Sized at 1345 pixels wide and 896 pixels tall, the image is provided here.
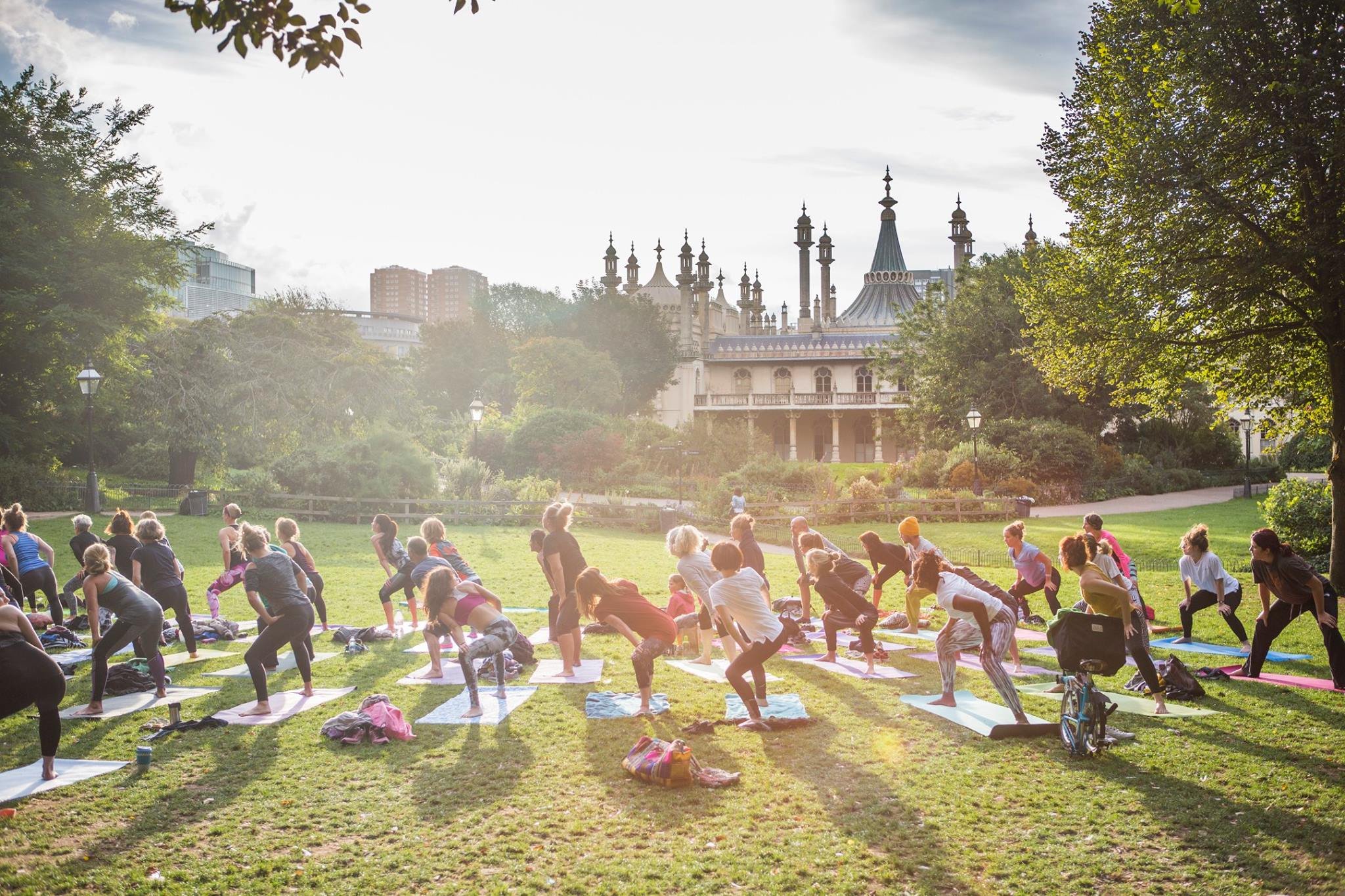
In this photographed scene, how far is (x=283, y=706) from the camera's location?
932 centimetres

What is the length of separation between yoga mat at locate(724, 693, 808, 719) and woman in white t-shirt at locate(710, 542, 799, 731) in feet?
1.11

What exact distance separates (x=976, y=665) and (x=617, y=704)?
13.7ft

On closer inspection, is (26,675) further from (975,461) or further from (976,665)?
(975,461)

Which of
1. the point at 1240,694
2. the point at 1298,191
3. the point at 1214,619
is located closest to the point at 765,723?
the point at 1240,694

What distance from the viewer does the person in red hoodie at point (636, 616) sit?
342 inches

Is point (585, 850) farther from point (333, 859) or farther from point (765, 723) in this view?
point (765, 723)

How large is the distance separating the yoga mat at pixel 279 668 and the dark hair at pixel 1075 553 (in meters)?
7.67

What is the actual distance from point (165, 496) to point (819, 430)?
4080cm

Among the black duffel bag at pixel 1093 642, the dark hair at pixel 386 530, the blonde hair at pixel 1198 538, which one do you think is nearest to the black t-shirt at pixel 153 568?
the dark hair at pixel 386 530

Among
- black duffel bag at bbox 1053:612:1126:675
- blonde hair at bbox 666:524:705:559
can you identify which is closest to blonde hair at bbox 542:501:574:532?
blonde hair at bbox 666:524:705:559

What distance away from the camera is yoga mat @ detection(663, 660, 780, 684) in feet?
34.3

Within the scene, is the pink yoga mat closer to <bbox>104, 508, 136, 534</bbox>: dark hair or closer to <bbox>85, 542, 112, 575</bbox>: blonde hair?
<bbox>85, 542, 112, 575</bbox>: blonde hair

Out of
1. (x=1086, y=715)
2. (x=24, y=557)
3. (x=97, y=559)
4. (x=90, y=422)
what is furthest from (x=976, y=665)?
(x=90, y=422)

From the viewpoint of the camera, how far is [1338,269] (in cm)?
1562
